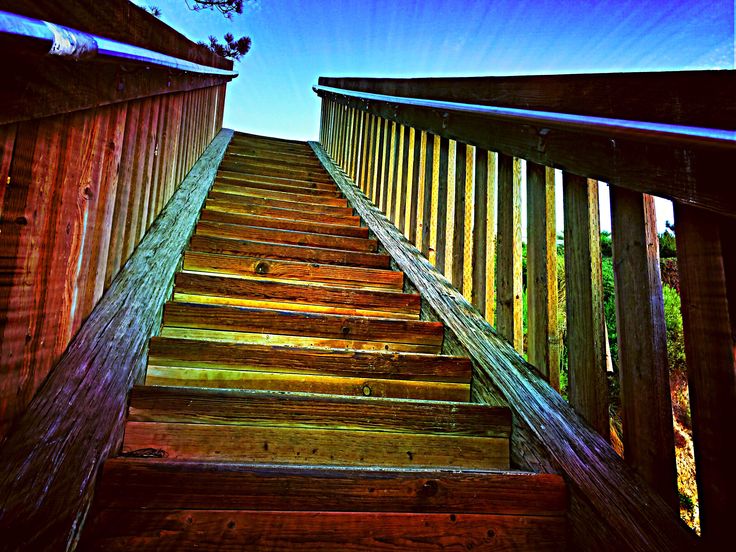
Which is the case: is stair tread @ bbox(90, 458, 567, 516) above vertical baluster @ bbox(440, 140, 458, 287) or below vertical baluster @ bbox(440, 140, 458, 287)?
below

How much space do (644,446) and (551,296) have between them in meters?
0.52

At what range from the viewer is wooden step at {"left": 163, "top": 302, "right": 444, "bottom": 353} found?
5.00 feet

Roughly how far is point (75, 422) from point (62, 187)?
1.82 feet

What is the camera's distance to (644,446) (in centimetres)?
95

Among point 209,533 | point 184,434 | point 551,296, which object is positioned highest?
point 551,296

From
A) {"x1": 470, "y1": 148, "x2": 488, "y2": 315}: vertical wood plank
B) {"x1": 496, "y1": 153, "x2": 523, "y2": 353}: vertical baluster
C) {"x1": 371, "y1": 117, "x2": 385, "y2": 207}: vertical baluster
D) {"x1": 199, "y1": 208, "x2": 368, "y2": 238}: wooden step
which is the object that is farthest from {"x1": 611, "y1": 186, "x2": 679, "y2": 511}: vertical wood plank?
{"x1": 371, "y1": 117, "x2": 385, "y2": 207}: vertical baluster

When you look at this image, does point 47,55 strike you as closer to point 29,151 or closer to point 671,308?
point 29,151

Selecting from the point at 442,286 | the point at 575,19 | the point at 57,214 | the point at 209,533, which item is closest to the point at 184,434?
the point at 209,533

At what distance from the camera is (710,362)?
2.65 ft

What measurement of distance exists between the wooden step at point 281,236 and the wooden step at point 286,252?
13cm

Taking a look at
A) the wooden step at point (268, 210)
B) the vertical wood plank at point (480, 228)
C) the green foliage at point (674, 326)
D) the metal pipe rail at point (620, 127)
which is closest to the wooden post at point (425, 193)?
the vertical wood plank at point (480, 228)

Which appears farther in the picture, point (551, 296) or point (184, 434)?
point (551, 296)

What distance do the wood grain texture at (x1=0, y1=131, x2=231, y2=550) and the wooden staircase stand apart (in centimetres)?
6

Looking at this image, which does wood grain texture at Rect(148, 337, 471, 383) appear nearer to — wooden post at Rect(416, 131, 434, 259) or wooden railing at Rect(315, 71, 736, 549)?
wooden railing at Rect(315, 71, 736, 549)
